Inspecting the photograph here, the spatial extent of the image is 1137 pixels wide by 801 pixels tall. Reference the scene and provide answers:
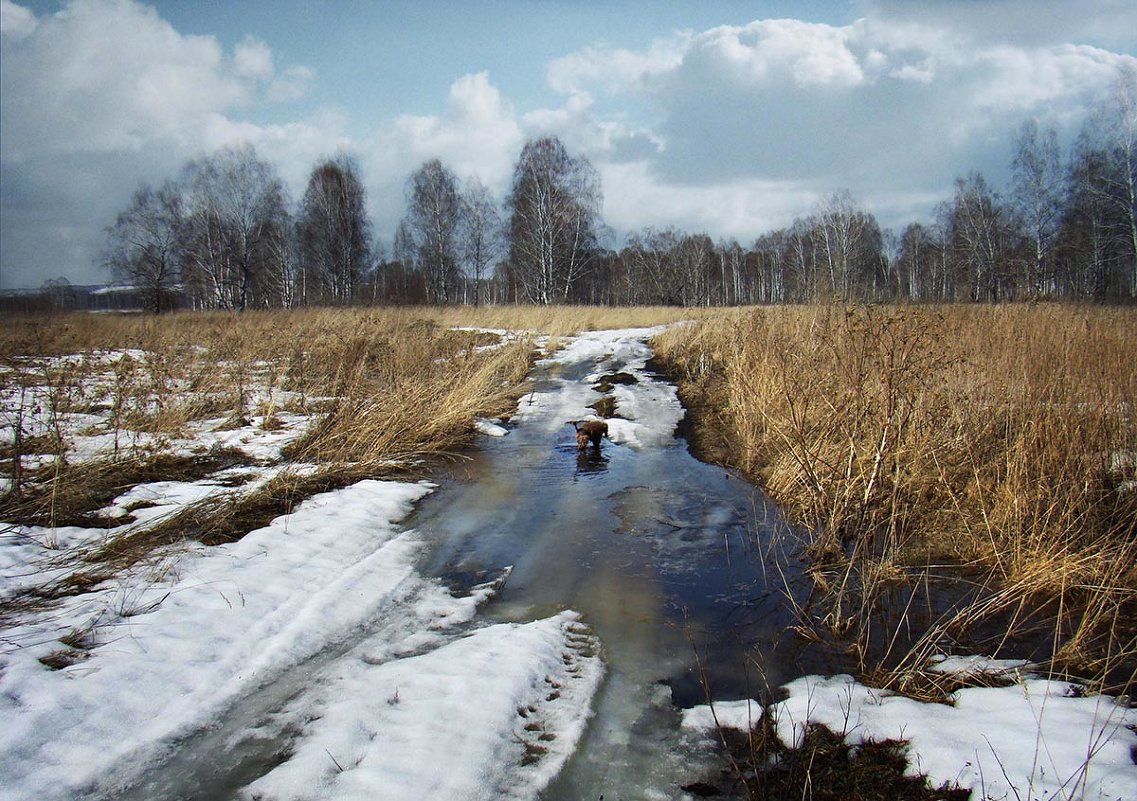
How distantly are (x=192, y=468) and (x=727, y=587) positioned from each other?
171 inches

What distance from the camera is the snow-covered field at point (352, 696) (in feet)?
6.03

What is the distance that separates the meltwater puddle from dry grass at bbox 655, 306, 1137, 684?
18.3 inches

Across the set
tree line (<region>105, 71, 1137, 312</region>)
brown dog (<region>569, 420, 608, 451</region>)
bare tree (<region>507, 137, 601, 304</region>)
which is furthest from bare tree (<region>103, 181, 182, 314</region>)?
brown dog (<region>569, 420, 608, 451</region>)

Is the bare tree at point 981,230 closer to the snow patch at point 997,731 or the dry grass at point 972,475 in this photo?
the dry grass at point 972,475

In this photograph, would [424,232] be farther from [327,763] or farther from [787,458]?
[327,763]

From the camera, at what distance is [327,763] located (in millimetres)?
1919

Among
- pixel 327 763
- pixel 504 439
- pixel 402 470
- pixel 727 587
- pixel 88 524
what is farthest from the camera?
pixel 504 439

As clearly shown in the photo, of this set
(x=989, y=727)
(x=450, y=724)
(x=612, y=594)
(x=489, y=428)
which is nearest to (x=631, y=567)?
(x=612, y=594)

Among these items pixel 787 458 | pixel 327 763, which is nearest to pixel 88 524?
pixel 327 763

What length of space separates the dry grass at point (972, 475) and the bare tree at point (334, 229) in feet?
83.0

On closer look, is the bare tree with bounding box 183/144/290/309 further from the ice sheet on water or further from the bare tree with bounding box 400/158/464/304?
the ice sheet on water

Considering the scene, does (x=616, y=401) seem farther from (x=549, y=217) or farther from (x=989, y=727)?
(x=549, y=217)

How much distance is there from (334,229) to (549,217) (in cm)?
990

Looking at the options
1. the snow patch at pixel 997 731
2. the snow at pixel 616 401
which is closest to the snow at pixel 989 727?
the snow patch at pixel 997 731
